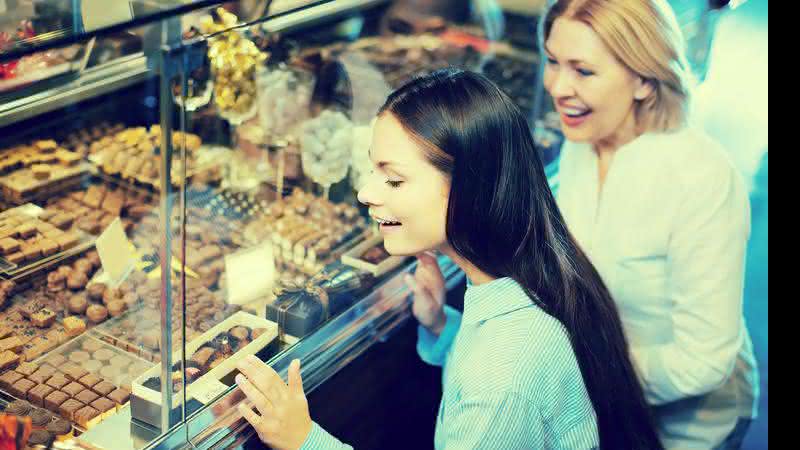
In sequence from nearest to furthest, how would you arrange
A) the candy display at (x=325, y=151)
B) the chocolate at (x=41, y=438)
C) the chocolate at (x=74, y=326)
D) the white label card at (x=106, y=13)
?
the white label card at (x=106, y=13) < the chocolate at (x=41, y=438) < the chocolate at (x=74, y=326) < the candy display at (x=325, y=151)

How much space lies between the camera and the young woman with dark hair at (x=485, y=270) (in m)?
1.74

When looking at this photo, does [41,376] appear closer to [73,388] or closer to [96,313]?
[73,388]

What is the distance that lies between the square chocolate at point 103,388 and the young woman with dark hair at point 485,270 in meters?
0.34

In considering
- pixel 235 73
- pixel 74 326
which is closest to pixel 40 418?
pixel 74 326

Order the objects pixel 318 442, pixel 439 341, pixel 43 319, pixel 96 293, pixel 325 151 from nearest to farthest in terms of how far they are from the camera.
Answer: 1. pixel 318 442
2. pixel 43 319
3. pixel 96 293
4. pixel 439 341
5. pixel 325 151

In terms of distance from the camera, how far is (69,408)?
1.87 m

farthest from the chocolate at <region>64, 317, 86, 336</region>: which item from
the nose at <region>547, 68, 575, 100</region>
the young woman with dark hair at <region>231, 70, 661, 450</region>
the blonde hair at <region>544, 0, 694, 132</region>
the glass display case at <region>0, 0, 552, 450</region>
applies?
the blonde hair at <region>544, 0, 694, 132</region>

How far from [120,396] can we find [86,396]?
8 cm

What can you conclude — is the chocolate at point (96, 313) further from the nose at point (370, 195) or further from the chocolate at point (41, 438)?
the nose at point (370, 195)

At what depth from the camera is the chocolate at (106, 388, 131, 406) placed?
1.92m

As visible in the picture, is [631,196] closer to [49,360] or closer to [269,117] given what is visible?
Result: [269,117]

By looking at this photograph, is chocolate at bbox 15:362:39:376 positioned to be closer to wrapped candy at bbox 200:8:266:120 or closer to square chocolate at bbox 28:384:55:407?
square chocolate at bbox 28:384:55:407

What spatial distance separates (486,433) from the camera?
168 cm

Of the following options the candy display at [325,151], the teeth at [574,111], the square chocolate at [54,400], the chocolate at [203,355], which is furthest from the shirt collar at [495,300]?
the candy display at [325,151]
